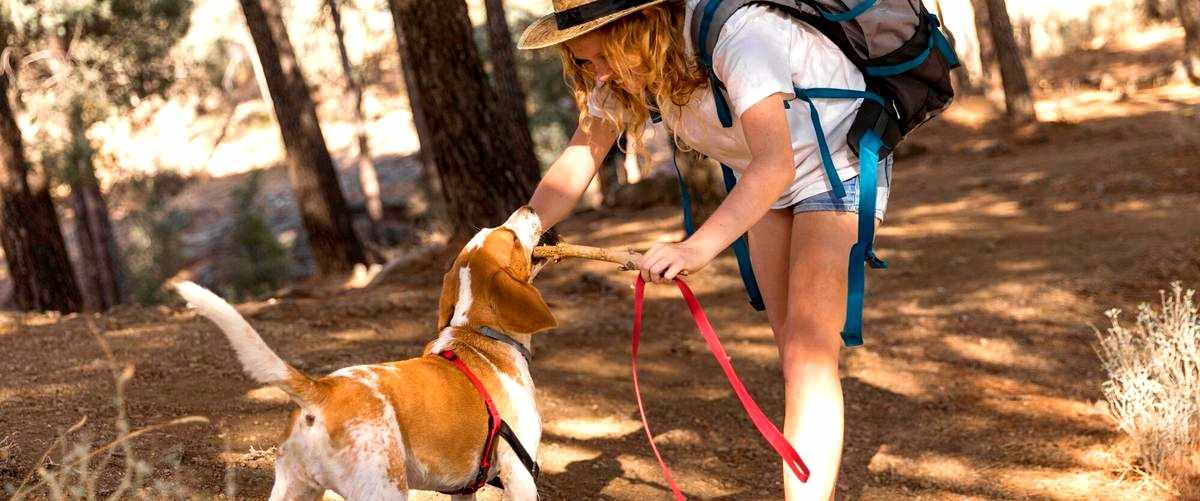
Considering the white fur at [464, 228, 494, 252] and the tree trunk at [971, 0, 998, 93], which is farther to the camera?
the tree trunk at [971, 0, 998, 93]

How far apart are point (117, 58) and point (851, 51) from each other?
73.0ft

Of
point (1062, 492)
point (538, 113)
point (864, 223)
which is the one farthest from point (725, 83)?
point (538, 113)

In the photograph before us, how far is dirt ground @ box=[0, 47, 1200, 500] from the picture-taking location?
205 inches

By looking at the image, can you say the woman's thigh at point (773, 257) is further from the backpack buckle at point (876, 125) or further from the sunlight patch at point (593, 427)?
the sunlight patch at point (593, 427)

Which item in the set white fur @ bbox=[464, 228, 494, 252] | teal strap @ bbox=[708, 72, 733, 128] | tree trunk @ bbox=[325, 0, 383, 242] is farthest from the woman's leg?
tree trunk @ bbox=[325, 0, 383, 242]

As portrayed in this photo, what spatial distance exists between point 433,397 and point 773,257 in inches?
49.0

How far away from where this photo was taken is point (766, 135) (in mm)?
3018

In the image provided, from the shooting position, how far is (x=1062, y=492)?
5078 mm

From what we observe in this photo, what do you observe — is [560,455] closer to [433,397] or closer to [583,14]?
[433,397]

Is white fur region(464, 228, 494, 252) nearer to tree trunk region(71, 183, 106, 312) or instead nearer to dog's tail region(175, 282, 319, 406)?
dog's tail region(175, 282, 319, 406)

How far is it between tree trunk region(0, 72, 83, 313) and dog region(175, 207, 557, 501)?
945 centimetres

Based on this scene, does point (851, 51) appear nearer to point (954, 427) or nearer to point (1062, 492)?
point (1062, 492)

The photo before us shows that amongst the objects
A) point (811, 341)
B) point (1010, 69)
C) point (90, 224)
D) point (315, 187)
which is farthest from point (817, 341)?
point (90, 224)

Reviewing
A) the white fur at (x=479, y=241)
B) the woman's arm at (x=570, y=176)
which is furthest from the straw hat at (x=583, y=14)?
the white fur at (x=479, y=241)
